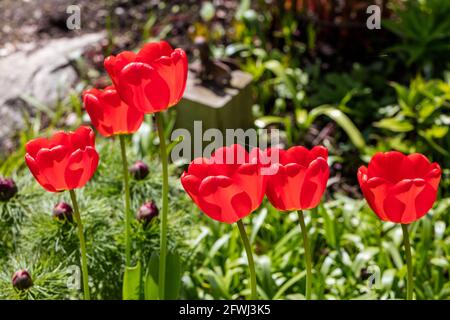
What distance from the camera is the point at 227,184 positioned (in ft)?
5.43

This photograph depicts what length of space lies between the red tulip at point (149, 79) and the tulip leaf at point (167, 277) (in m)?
0.52

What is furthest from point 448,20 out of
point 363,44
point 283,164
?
point 283,164

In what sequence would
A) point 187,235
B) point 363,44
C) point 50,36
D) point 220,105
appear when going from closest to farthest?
point 187,235 → point 220,105 → point 363,44 → point 50,36

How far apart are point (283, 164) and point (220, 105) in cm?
161

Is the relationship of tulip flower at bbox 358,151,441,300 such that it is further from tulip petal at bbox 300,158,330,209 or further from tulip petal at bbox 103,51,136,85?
tulip petal at bbox 103,51,136,85

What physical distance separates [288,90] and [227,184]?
2160 millimetres

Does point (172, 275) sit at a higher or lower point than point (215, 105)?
lower

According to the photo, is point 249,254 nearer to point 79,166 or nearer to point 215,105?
point 79,166

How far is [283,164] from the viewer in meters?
1.77

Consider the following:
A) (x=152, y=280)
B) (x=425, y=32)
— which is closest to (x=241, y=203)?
(x=152, y=280)

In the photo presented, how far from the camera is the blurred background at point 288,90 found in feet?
9.35

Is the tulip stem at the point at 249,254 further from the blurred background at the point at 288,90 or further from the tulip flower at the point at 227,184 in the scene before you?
the blurred background at the point at 288,90

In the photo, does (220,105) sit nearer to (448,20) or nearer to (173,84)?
(448,20)

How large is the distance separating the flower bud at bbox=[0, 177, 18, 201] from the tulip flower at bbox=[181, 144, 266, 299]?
0.90 metres
